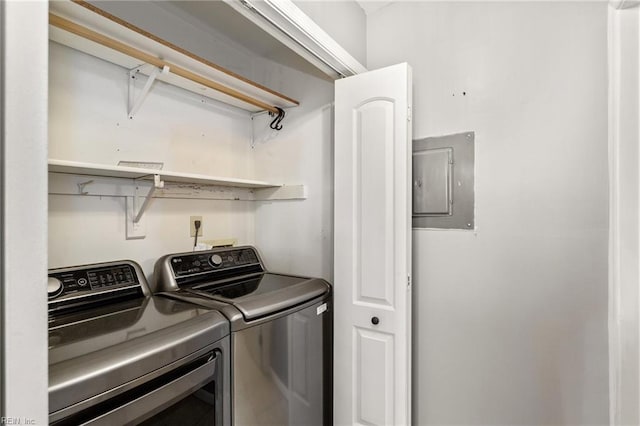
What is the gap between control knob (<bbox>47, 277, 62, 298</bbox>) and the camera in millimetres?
1077

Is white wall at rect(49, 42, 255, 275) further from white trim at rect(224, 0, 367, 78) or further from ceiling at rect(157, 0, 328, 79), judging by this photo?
white trim at rect(224, 0, 367, 78)

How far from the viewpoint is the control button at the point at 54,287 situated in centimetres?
108

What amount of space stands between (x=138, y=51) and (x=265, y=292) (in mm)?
1122

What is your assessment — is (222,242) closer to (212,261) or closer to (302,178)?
(212,261)

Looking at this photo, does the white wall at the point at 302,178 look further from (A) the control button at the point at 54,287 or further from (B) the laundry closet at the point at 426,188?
(A) the control button at the point at 54,287

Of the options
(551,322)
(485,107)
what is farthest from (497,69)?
(551,322)

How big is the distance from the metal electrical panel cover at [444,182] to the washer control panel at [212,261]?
95 cm

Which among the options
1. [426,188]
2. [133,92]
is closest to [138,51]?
[133,92]

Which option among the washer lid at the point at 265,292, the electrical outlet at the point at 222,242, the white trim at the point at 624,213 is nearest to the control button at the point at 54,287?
the washer lid at the point at 265,292

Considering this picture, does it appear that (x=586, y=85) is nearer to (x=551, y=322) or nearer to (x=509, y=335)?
(x=551, y=322)

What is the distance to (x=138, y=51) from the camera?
4.27 ft

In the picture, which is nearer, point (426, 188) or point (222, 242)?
point (426, 188)

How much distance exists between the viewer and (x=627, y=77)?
3.76ft

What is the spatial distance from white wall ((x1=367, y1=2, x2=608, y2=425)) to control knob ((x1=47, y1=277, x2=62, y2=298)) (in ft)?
4.89
